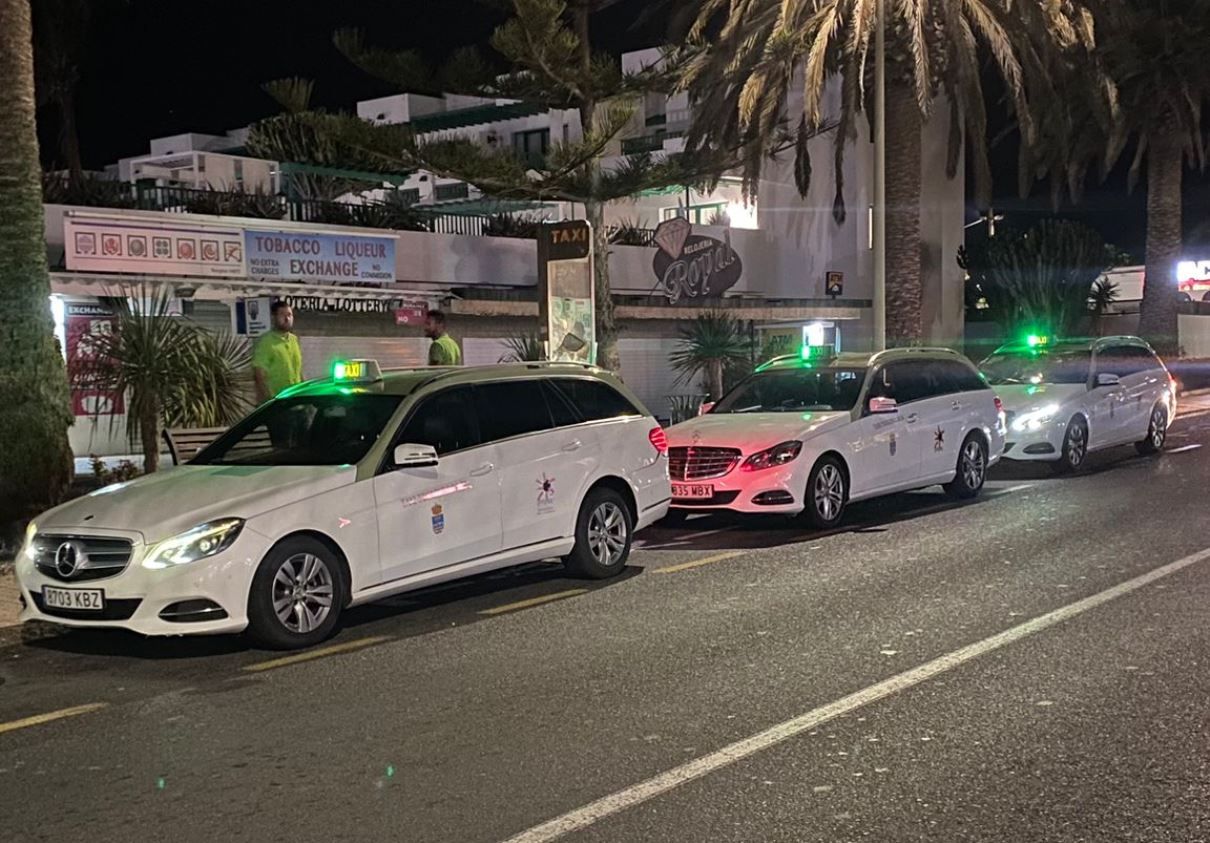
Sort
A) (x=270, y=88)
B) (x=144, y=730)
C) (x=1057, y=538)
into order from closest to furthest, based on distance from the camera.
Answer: (x=144, y=730), (x=1057, y=538), (x=270, y=88)

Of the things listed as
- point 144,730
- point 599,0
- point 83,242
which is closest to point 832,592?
point 144,730

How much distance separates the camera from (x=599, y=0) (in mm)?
21844

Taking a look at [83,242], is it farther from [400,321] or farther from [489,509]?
[489,509]

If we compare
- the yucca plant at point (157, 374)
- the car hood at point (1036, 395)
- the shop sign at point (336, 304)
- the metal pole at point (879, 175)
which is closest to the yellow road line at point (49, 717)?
the yucca plant at point (157, 374)

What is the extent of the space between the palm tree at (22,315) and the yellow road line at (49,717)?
516cm

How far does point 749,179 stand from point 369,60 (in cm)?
784

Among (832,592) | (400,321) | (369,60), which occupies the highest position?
(369,60)

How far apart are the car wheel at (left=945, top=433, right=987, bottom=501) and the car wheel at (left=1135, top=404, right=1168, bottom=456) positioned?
4600 millimetres

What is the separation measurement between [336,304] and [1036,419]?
10.7 metres

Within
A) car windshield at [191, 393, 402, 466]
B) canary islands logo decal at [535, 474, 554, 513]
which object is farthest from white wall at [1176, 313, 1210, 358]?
car windshield at [191, 393, 402, 466]

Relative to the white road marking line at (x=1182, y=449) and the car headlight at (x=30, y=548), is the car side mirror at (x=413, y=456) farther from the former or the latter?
the white road marking line at (x=1182, y=449)

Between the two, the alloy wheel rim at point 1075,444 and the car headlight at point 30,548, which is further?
the alloy wheel rim at point 1075,444

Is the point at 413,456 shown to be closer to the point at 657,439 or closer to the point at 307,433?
the point at 307,433

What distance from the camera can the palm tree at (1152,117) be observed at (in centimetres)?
2919
